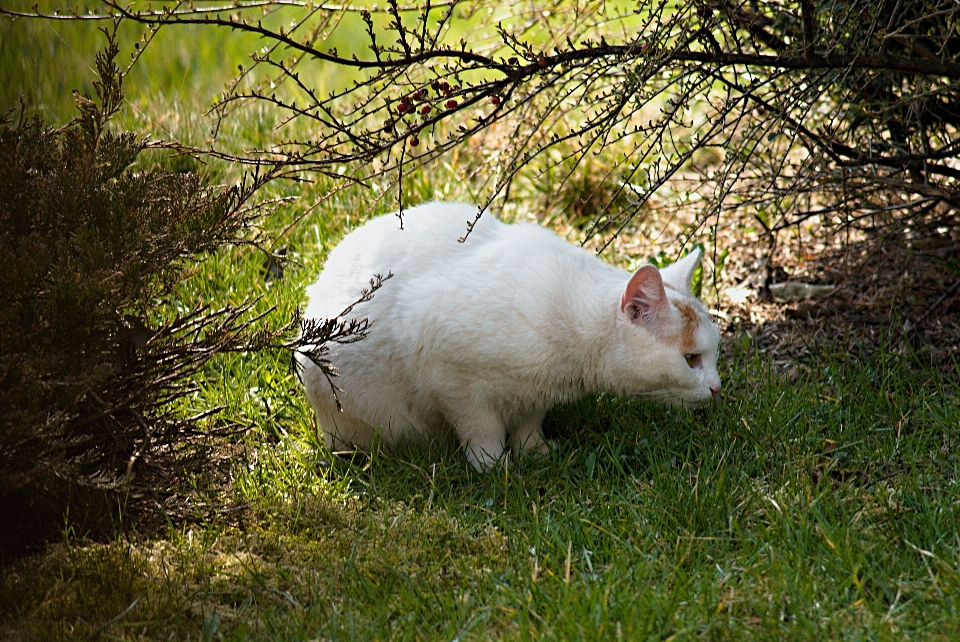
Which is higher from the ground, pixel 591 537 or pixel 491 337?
pixel 491 337

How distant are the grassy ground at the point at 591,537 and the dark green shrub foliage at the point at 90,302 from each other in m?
0.31

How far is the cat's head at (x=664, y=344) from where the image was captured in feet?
11.2

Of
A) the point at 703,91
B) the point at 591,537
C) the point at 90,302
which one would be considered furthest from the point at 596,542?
the point at 703,91

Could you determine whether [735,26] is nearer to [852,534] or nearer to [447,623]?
[852,534]

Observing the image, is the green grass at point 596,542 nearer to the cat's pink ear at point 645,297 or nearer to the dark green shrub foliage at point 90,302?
the dark green shrub foliage at point 90,302

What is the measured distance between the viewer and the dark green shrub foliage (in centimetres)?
254

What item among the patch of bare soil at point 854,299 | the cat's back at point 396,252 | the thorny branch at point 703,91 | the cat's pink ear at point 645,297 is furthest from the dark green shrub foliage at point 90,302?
the patch of bare soil at point 854,299

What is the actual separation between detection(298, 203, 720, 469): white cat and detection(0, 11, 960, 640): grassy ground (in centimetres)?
17

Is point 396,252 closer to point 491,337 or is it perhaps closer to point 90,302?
point 491,337

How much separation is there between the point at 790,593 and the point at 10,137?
2.50m

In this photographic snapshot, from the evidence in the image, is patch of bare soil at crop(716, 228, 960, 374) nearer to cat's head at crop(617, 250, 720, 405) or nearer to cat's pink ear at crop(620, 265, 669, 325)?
cat's head at crop(617, 250, 720, 405)

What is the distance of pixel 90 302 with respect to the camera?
8.45 feet

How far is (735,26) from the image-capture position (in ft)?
12.2

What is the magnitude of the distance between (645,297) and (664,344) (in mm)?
195
